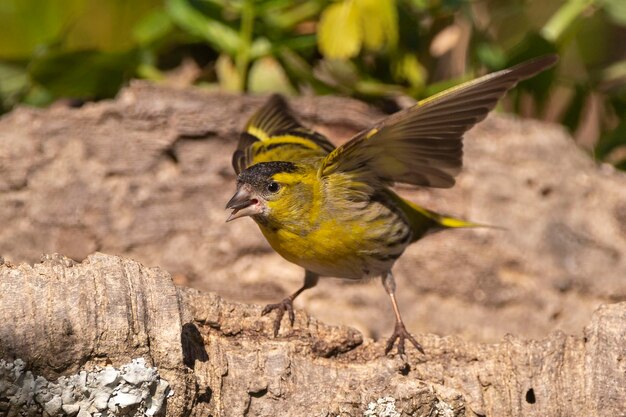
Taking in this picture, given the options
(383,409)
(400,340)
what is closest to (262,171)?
(400,340)

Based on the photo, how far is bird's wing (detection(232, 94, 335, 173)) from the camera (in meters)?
4.29

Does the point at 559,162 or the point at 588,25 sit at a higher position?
the point at 588,25

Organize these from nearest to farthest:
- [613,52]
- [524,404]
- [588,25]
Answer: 1. [524,404]
2. [588,25]
3. [613,52]

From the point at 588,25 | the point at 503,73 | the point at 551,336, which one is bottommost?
the point at 551,336

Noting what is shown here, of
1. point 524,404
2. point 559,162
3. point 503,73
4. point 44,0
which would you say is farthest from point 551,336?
point 44,0

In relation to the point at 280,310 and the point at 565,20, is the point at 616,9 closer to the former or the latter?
the point at 565,20

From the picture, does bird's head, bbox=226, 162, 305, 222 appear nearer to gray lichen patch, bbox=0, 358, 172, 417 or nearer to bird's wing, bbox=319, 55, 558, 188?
bird's wing, bbox=319, 55, 558, 188

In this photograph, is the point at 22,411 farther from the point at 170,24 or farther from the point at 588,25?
the point at 588,25

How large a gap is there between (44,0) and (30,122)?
1192mm

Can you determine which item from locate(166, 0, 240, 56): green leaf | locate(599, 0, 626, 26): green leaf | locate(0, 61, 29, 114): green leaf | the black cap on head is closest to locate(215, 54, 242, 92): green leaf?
locate(166, 0, 240, 56): green leaf

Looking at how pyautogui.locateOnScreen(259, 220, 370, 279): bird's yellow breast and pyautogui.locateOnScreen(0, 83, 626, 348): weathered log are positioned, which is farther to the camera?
pyautogui.locateOnScreen(0, 83, 626, 348): weathered log

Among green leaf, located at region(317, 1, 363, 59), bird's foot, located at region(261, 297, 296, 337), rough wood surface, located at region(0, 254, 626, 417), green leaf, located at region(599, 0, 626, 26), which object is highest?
green leaf, located at region(599, 0, 626, 26)

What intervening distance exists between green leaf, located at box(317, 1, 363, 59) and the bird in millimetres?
991

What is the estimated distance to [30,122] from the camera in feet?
15.6
